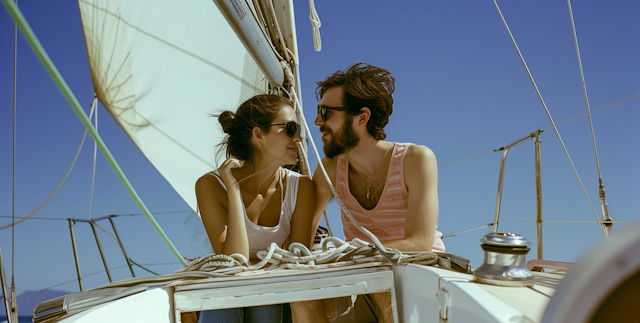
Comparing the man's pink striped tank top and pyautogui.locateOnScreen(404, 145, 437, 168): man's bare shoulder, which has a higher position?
pyautogui.locateOnScreen(404, 145, 437, 168): man's bare shoulder

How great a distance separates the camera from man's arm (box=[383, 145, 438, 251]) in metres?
1.20

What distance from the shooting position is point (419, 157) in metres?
1.42

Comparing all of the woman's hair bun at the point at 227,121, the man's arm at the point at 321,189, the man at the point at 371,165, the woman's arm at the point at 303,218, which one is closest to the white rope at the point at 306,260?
the man at the point at 371,165

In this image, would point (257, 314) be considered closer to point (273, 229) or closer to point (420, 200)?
point (273, 229)

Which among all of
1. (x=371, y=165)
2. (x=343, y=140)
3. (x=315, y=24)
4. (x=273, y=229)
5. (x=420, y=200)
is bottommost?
(x=273, y=229)

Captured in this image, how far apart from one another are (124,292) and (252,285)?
23 cm

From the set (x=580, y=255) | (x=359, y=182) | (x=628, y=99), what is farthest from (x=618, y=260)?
(x=628, y=99)

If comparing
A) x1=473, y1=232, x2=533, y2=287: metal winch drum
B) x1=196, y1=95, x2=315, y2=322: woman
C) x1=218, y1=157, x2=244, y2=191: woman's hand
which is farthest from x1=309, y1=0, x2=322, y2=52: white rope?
x1=473, y1=232, x2=533, y2=287: metal winch drum

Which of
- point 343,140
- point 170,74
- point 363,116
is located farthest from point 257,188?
point 170,74

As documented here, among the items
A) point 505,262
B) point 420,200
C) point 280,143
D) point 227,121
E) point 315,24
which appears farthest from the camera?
point 315,24

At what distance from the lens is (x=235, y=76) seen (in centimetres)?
310

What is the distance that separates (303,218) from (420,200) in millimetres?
455

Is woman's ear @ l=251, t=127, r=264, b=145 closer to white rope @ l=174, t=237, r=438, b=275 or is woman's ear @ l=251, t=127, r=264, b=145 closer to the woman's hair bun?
the woman's hair bun

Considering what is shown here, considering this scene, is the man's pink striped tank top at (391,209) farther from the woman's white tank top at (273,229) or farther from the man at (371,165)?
the woman's white tank top at (273,229)
